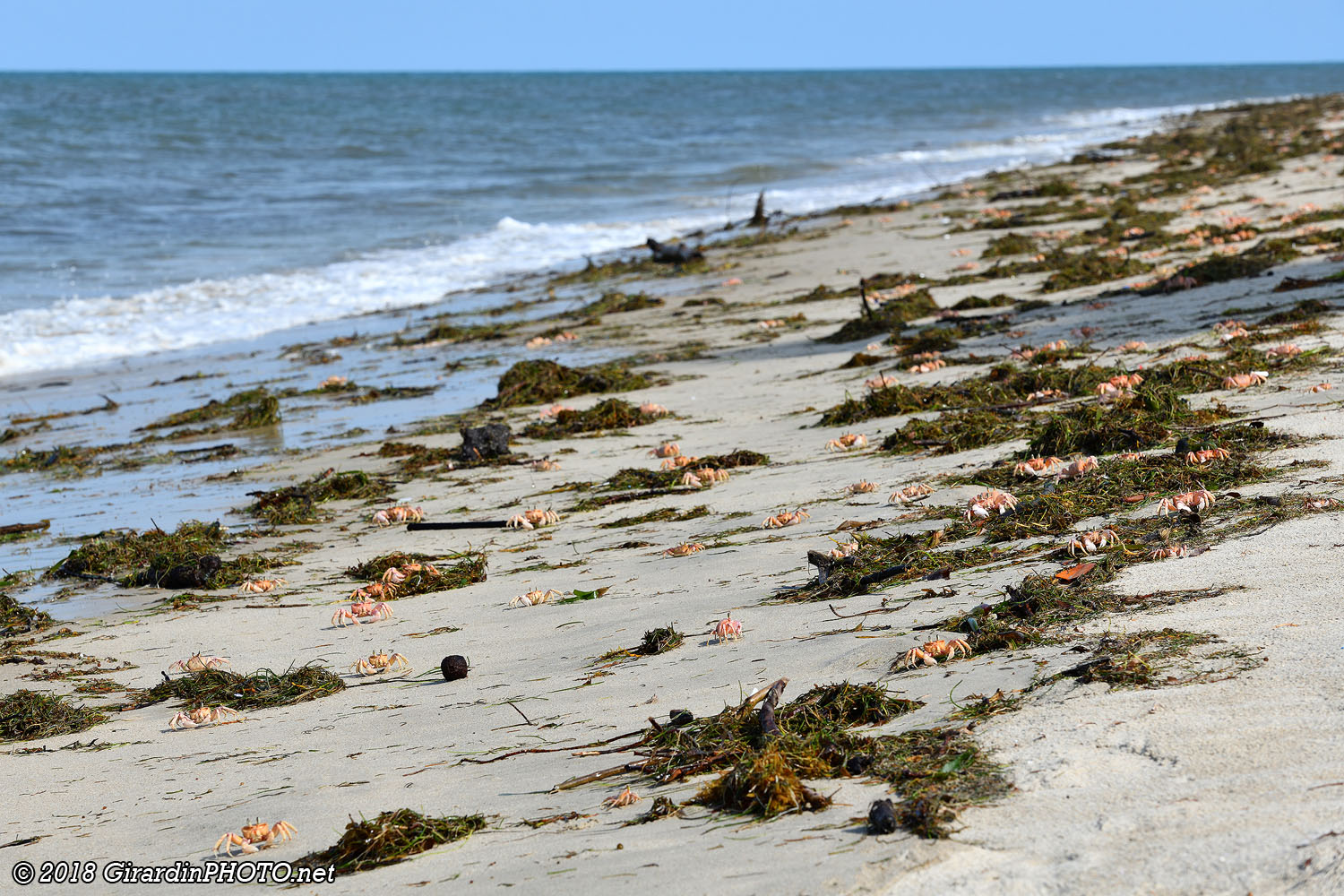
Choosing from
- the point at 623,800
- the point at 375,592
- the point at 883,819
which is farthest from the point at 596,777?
the point at 375,592

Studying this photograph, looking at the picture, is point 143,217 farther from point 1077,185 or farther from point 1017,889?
point 1017,889

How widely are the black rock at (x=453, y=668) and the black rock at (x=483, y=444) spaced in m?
3.60

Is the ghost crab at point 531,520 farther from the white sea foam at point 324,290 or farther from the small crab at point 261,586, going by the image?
the white sea foam at point 324,290

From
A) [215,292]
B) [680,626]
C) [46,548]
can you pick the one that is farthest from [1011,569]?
[215,292]

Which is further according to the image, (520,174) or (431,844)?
(520,174)

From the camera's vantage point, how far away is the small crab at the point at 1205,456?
5.03 metres

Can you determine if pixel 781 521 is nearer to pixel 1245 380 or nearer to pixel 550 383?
pixel 1245 380

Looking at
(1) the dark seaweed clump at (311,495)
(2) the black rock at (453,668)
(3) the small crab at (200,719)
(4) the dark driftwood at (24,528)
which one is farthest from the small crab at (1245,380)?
(4) the dark driftwood at (24,528)

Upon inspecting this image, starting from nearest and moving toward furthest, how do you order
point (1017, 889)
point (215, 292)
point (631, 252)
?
point (1017, 889)
point (215, 292)
point (631, 252)

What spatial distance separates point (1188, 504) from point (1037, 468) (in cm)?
102

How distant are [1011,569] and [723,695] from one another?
129 centimetres

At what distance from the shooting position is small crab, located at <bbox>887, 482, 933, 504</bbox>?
216 inches

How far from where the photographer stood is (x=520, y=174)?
107 feet

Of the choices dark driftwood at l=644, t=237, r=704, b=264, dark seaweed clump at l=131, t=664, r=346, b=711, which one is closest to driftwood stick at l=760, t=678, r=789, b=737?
dark seaweed clump at l=131, t=664, r=346, b=711
